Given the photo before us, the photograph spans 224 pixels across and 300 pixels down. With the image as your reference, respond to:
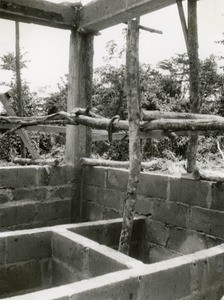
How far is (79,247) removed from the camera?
11.3 ft

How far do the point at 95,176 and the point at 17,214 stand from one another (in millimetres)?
1244

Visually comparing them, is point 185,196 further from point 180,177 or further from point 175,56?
point 175,56

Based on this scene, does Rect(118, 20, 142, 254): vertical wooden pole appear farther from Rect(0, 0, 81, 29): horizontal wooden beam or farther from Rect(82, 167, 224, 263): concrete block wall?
Rect(0, 0, 81, 29): horizontal wooden beam

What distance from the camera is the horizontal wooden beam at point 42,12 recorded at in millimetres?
4777

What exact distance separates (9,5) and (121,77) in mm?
12901

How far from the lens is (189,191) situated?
13.8ft

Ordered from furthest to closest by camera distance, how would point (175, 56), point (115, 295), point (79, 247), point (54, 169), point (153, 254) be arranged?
1. point (175, 56)
2. point (54, 169)
3. point (153, 254)
4. point (79, 247)
5. point (115, 295)

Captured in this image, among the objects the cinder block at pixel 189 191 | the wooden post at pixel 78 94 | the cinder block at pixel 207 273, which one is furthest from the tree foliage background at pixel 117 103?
the cinder block at pixel 207 273

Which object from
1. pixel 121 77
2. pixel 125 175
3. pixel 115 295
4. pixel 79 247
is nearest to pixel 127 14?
pixel 125 175

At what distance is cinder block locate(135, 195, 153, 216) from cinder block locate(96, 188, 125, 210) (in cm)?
31

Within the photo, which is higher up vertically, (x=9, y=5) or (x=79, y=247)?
(x=9, y=5)

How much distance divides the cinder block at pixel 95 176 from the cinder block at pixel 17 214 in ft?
3.05

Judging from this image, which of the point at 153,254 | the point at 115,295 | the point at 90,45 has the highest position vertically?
the point at 90,45

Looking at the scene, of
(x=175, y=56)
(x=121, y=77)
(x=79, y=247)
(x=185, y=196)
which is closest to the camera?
(x=79, y=247)
